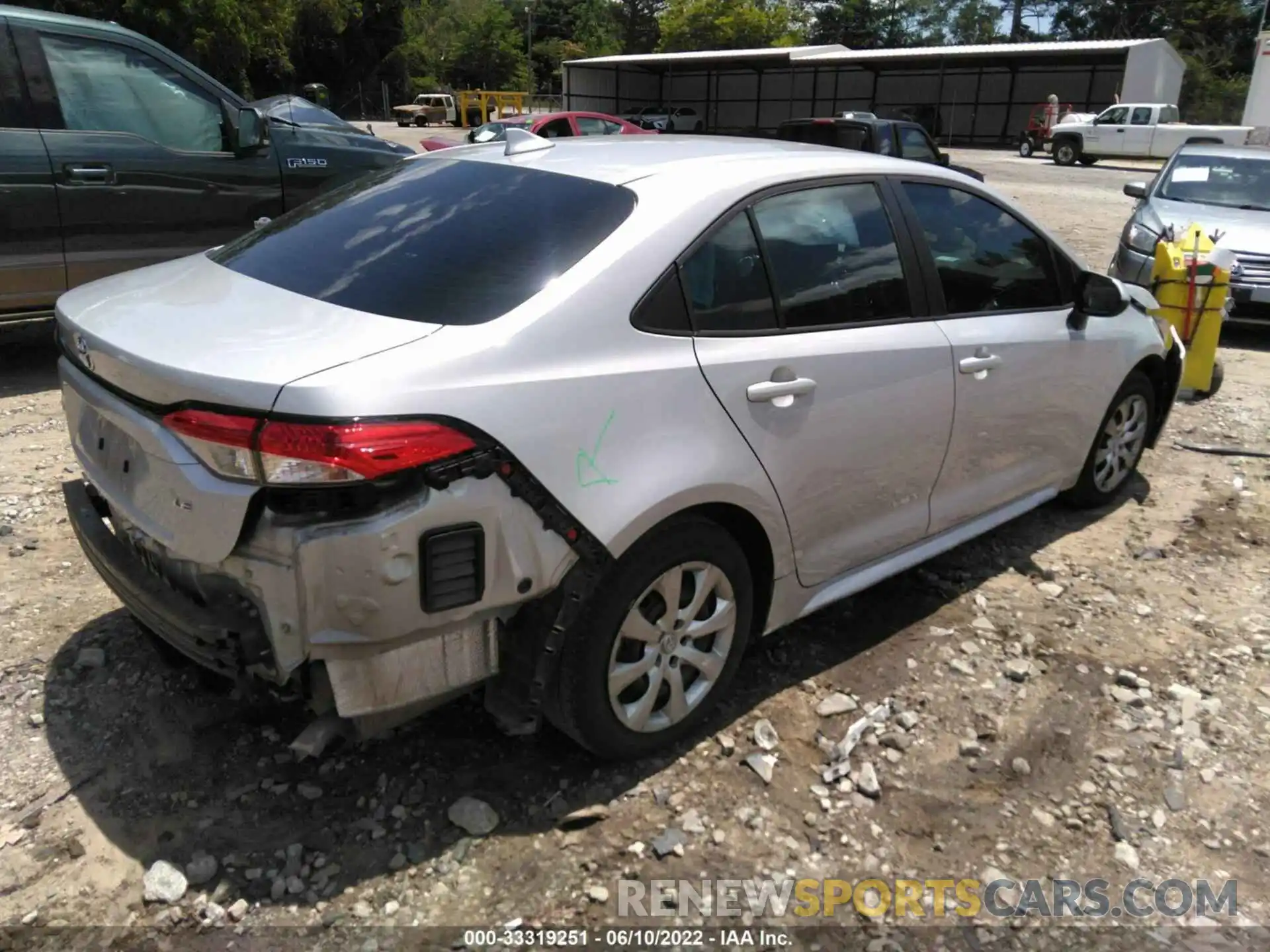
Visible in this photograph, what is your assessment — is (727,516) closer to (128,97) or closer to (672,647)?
(672,647)

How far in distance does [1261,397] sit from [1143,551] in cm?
326

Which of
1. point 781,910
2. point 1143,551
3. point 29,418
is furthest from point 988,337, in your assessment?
point 29,418

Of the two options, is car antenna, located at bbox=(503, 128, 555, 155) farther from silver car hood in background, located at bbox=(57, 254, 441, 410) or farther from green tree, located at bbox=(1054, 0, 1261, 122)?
green tree, located at bbox=(1054, 0, 1261, 122)

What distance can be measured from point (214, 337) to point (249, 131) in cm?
450

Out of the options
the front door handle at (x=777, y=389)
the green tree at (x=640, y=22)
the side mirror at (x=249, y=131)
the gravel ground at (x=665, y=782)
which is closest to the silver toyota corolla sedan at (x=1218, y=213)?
the gravel ground at (x=665, y=782)

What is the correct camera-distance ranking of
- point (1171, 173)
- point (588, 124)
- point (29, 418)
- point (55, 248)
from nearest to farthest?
point (29, 418), point (55, 248), point (1171, 173), point (588, 124)

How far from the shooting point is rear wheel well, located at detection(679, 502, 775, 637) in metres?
2.76

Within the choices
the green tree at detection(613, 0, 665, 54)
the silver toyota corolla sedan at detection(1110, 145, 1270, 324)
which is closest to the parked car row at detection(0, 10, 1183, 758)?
the silver toyota corolla sedan at detection(1110, 145, 1270, 324)

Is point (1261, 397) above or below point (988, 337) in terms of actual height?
below

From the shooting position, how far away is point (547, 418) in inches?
91.0

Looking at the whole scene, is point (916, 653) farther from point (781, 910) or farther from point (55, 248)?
point (55, 248)

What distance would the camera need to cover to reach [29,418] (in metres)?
5.36

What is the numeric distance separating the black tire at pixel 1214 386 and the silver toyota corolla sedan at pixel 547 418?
390 cm

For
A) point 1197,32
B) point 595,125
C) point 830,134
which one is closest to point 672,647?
point 830,134
